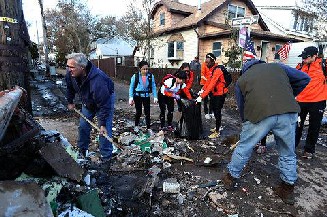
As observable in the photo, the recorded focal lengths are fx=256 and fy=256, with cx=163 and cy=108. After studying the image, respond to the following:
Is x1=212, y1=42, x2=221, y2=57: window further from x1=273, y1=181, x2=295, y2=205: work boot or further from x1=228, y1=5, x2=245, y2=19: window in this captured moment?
x1=273, y1=181, x2=295, y2=205: work boot

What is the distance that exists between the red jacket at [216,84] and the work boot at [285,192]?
7.78 feet

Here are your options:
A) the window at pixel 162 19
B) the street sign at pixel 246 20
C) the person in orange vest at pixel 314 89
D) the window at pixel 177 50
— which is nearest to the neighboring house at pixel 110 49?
the window at pixel 162 19

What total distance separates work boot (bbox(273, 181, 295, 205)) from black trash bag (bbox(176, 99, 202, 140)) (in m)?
2.24

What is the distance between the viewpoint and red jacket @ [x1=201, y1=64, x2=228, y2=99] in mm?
5375

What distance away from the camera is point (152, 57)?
A: 82.3 feet

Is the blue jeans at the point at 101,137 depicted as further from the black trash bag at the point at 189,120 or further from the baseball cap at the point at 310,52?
the baseball cap at the point at 310,52

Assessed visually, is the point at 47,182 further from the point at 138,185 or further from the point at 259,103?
the point at 259,103

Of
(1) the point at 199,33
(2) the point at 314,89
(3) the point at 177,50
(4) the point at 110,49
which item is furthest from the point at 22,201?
(4) the point at 110,49

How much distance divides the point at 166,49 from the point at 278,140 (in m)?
20.4

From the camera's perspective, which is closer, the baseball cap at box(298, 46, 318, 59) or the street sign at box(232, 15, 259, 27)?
the baseball cap at box(298, 46, 318, 59)

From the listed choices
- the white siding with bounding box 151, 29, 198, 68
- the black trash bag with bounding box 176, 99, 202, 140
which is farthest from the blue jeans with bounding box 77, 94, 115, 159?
the white siding with bounding box 151, 29, 198, 68

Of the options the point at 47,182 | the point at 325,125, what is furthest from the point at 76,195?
the point at 325,125

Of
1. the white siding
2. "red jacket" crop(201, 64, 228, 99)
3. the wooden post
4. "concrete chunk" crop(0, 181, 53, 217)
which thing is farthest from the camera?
the white siding

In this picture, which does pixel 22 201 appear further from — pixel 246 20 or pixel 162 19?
pixel 162 19
